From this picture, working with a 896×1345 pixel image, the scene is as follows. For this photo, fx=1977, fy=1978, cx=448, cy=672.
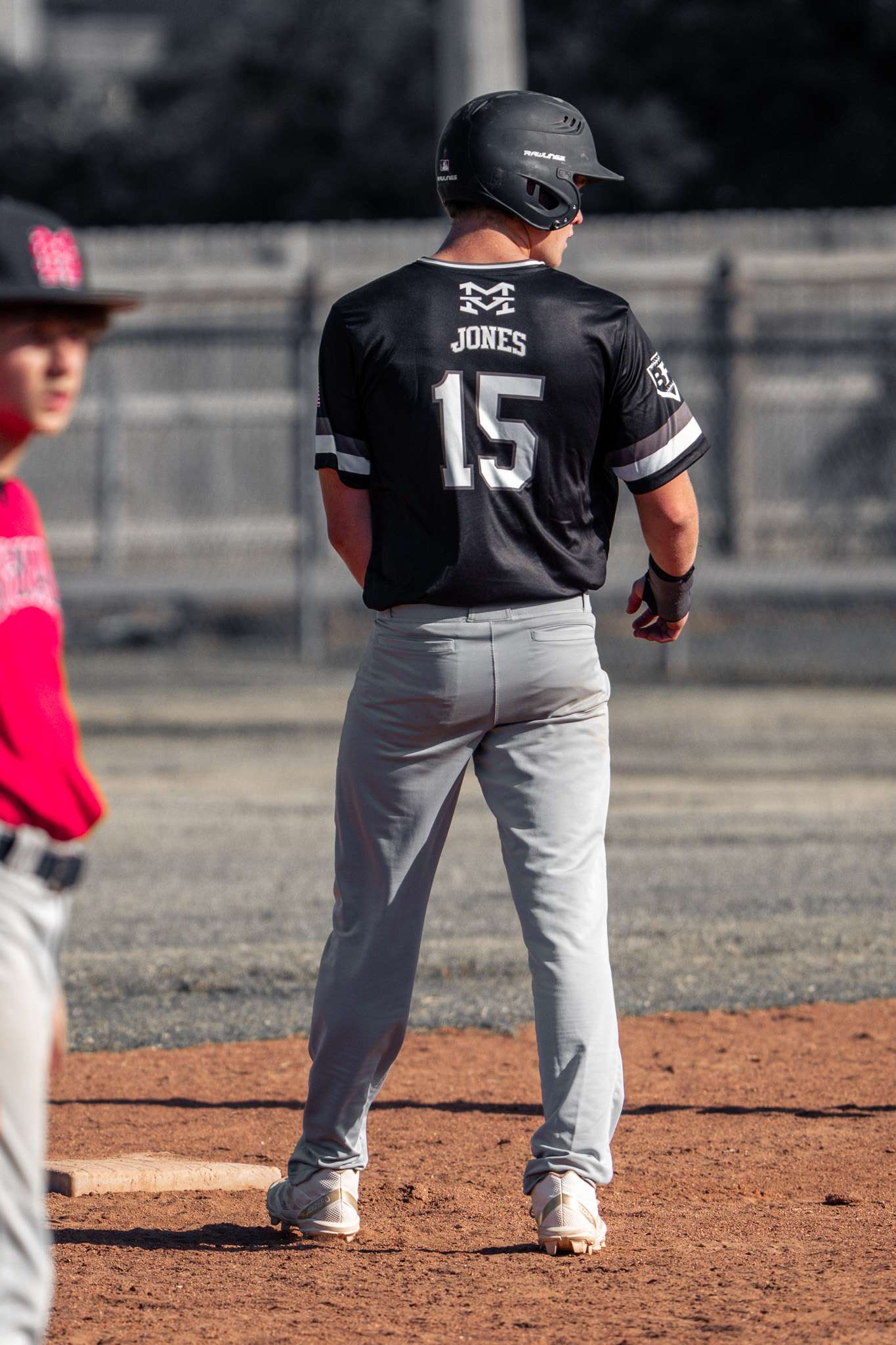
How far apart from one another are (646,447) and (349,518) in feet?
1.97

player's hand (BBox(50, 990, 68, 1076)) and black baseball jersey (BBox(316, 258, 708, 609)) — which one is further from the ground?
black baseball jersey (BBox(316, 258, 708, 609))

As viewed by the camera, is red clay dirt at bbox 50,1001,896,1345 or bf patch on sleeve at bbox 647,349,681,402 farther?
bf patch on sleeve at bbox 647,349,681,402

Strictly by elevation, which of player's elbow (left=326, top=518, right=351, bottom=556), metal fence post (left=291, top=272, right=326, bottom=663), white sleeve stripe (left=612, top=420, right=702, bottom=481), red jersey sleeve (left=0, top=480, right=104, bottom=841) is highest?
metal fence post (left=291, top=272, right=326, bottom=663)

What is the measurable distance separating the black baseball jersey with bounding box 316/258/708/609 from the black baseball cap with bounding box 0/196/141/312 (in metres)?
1.13

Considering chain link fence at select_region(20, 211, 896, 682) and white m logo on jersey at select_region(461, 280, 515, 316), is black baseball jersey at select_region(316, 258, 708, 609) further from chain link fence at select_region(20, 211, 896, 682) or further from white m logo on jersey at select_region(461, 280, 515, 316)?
chain link fence at select_region(20, 211, 896, 682)

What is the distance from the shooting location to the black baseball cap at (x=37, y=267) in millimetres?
2617

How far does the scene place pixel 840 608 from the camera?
17531 millimetres

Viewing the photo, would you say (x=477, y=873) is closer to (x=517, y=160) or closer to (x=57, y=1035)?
(x=517, y=160)

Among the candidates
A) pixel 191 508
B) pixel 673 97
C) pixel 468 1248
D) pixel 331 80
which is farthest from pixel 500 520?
pixel 331 80

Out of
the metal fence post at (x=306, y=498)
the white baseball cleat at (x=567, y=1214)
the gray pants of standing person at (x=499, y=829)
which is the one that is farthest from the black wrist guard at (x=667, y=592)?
the metal fence post at (x=306, y=498)

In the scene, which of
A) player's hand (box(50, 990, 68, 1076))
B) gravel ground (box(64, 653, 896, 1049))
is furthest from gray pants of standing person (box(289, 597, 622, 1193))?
gravel ground (box(64, 653, 896, 1049))

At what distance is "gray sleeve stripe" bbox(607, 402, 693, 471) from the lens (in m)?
3.81

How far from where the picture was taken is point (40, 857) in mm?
2631

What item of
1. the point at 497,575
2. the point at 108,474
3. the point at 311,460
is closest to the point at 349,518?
the point at 497,575
